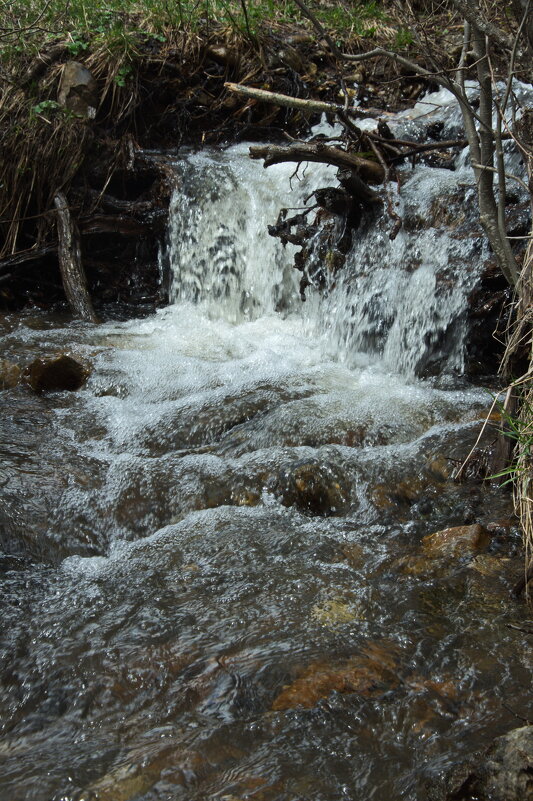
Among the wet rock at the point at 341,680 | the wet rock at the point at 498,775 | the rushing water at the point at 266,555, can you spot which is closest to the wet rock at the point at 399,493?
the rushing water at the point at 266,555

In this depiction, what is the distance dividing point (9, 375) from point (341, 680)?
3414 millimetres

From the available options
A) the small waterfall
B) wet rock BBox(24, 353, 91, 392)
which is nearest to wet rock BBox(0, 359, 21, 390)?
wet rock BBox(24, 353, 91, 392)

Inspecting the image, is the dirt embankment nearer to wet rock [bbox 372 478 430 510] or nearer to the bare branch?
the bare branch

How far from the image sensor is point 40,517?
316 cm

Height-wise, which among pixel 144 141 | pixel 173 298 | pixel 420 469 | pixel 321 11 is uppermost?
pixel 321 11

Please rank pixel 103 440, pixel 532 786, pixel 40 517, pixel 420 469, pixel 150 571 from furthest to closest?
pixel 103 440 → pixel 420 469 → pixel 40 517 → pixel 150 571 → pixel 532 786

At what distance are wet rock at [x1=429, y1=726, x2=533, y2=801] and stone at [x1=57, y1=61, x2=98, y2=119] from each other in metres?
6.25

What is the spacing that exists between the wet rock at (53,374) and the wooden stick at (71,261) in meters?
1.44

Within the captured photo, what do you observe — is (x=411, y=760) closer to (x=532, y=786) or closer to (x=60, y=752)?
(x=532, y=786)

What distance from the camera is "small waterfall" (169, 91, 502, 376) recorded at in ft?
16.0

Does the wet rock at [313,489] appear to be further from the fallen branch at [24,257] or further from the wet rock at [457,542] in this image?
the fallen branch at [24,257]

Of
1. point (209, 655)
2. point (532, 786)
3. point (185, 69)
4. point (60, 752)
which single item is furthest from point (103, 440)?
point (185, 69)

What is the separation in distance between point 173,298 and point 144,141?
1897 millimetres

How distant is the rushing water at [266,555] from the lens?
183cm
